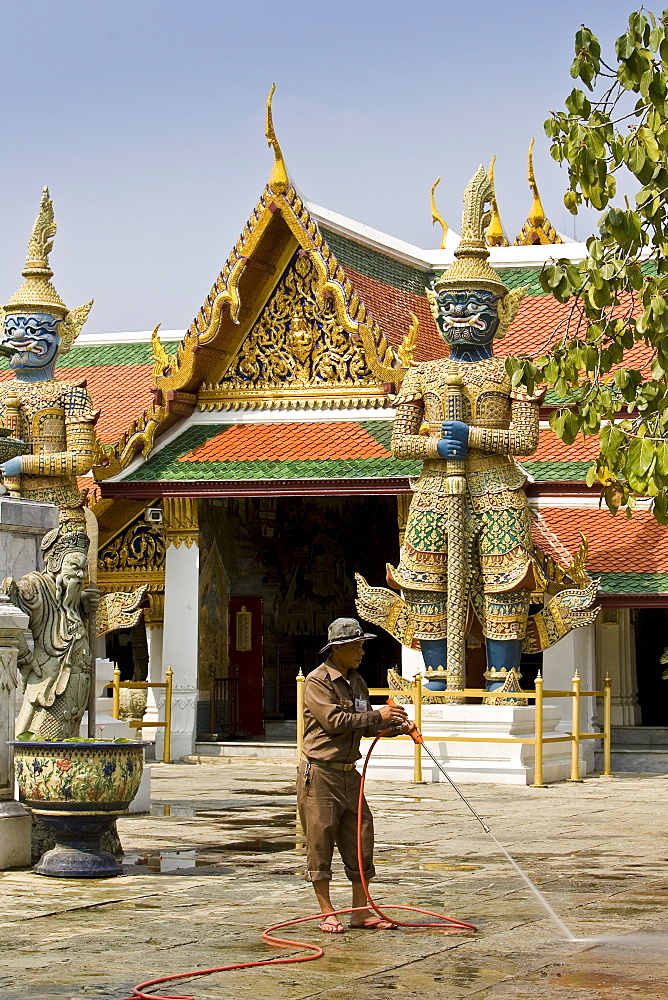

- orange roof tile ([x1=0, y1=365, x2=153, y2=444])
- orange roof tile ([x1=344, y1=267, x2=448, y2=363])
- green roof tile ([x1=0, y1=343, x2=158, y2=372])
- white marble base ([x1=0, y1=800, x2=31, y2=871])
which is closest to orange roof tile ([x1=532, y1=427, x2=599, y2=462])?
orange roof tile ([x1=344, y1=267, x2=448, y2=363])

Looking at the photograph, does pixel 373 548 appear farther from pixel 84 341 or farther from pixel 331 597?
pixel 84 341

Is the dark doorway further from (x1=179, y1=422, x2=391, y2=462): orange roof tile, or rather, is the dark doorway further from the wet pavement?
the wet pavement

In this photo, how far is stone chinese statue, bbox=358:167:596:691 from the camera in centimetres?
1520

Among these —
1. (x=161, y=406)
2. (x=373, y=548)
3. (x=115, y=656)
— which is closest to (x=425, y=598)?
(x=161, y=406)

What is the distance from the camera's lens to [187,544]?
17.9m

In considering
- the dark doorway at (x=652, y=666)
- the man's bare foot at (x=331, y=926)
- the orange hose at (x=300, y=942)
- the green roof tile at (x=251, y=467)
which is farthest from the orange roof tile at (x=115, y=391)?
the man's bare foot at (x=331, y=926)

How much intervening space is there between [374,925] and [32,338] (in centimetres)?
1071

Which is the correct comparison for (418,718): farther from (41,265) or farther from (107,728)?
(41,265)

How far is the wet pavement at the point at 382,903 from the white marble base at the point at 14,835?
124mm

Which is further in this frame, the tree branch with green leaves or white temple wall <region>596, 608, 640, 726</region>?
white temple wall <region>596, 608, 640, 726</region>

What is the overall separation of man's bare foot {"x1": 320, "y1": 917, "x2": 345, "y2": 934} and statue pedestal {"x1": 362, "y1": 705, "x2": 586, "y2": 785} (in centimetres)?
795

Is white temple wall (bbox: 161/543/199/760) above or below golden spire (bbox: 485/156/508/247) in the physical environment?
below

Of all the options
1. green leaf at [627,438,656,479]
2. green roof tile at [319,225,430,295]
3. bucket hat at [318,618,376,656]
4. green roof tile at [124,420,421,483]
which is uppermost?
green roof tile at [319,225,430,295]

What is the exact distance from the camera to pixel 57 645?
30.5 feet
